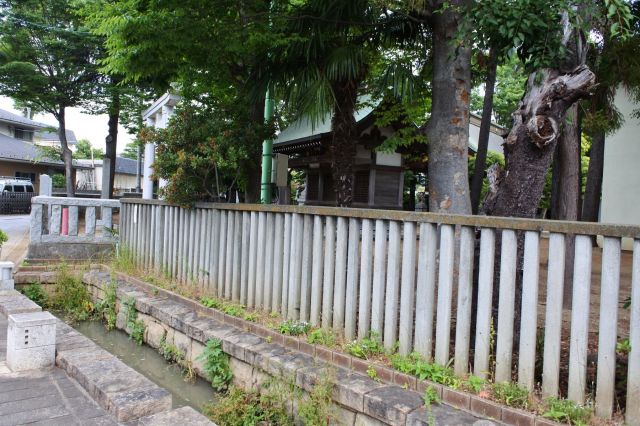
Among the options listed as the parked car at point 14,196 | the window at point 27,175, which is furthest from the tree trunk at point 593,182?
the window at point 27,175

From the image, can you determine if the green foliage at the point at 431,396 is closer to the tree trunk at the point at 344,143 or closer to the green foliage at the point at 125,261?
the green foliage at the point at 125,261

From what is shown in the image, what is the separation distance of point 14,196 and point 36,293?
20404 mm

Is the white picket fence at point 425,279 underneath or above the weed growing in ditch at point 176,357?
above

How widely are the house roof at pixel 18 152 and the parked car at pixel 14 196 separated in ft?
5.95

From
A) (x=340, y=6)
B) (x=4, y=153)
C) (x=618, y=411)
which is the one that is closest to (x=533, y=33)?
(x=618, y=411)

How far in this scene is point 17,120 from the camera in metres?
31.5

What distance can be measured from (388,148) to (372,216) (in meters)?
4.33

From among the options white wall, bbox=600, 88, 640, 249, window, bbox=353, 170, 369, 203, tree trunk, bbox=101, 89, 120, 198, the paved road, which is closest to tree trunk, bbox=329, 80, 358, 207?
window, bbox=353, 170, 369, 203

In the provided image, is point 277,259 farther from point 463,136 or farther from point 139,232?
point 139,232

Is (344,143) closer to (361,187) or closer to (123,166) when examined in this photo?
(361,187)

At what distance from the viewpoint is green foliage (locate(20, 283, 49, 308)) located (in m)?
7.04

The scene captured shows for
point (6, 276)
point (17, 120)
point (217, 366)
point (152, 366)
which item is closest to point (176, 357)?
point (152, 366)

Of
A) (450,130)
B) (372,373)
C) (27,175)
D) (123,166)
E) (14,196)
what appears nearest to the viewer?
(372,373)

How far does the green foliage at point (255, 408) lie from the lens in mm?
3729
